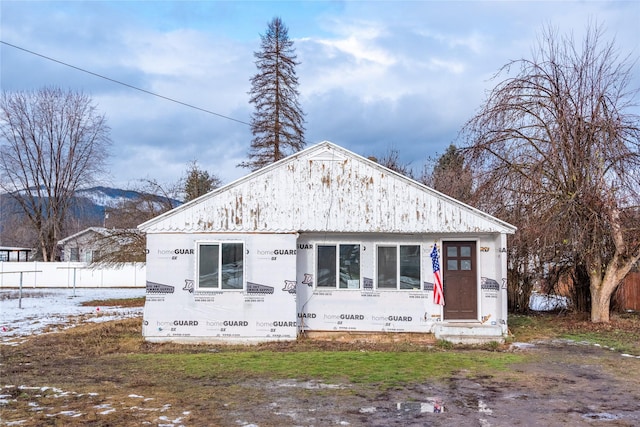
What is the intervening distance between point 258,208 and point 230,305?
90.1 inches

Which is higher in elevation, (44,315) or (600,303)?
(600,303)

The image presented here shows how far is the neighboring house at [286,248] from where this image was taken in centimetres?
1326

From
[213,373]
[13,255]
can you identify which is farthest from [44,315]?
[13,255]

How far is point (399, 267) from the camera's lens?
13844 millimetres

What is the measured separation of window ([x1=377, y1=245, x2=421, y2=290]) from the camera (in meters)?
13.8

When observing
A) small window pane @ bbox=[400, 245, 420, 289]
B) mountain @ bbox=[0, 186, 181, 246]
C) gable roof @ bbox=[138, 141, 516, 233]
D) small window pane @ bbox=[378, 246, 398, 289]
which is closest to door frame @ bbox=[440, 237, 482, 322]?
small window pane @ bbox=[400, 245, 420, 289]

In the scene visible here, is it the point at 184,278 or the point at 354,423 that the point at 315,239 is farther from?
the point at 354,423

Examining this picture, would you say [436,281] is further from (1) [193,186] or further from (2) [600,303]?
(1) [193,186]

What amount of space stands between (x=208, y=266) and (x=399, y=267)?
4.45 m

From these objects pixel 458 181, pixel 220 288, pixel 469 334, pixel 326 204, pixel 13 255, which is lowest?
pixel 469 334

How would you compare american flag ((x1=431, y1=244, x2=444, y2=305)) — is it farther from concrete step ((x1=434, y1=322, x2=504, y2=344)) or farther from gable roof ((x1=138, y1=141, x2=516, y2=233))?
gable roof ((x1=138, y1=141, x2=516, y2=233))

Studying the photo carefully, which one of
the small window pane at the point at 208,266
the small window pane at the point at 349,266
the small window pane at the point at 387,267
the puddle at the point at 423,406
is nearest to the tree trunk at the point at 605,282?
the small window pane at the point at 387,267

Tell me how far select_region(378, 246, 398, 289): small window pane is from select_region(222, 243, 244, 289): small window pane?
10.7 ft

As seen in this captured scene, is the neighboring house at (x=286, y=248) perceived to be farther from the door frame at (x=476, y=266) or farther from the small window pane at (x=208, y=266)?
the door frame at (x=476, y=266)
